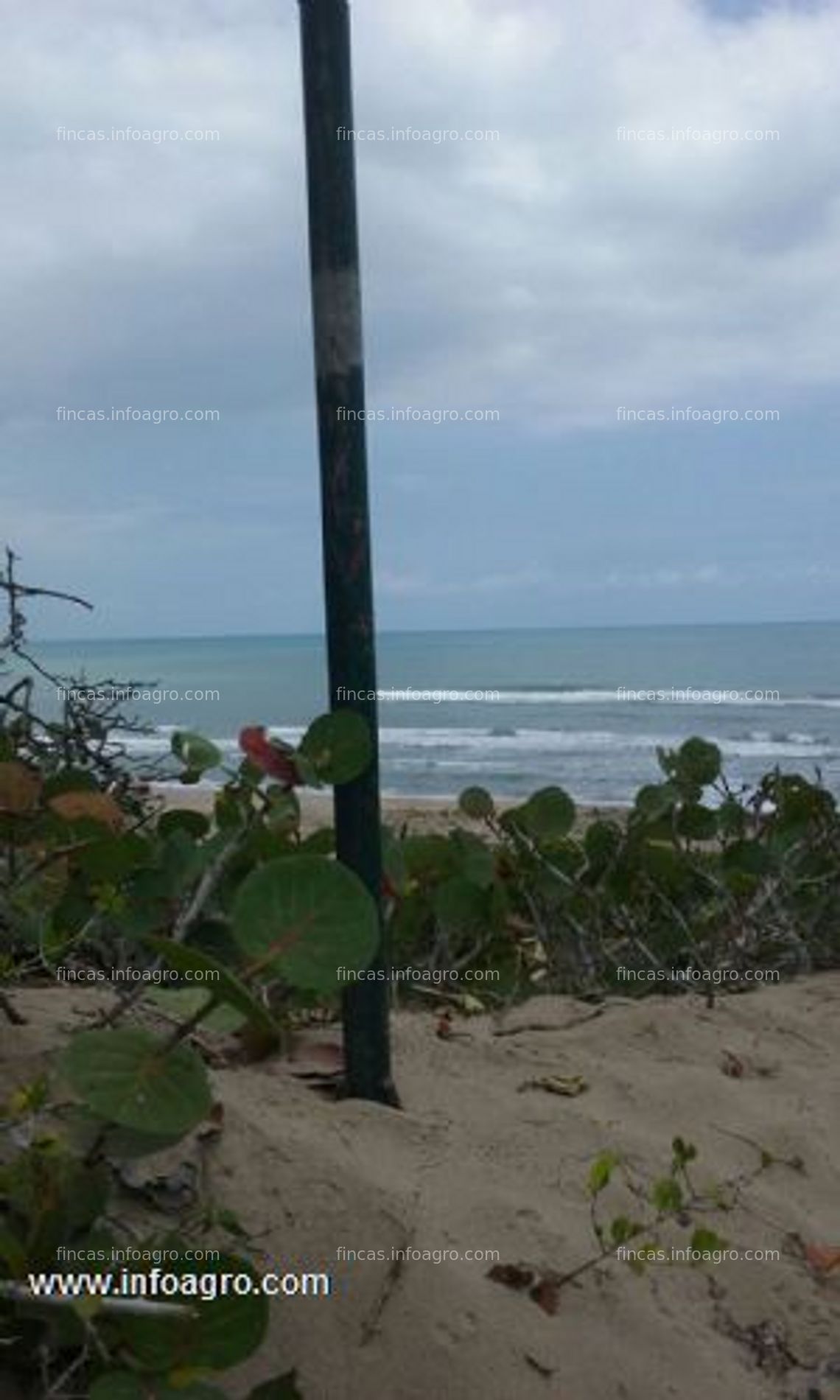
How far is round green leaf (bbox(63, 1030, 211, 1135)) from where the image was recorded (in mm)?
1355

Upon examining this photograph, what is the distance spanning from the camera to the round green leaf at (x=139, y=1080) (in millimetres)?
1355

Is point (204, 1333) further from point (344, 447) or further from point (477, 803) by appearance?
point (477, 803)

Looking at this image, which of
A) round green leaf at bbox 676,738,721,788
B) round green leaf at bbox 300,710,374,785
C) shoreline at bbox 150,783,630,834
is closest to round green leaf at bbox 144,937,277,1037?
round green leaf at bbox 300,710,374,785

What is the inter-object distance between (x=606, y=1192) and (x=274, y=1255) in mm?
546

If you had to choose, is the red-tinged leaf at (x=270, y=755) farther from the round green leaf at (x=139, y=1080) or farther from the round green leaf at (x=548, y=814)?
the round green leaf at (x=548, y=814)

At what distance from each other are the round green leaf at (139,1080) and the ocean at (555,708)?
1.46 meters

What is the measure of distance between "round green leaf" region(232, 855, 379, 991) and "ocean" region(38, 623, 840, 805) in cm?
145

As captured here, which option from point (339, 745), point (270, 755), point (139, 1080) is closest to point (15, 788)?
point (270, 755)

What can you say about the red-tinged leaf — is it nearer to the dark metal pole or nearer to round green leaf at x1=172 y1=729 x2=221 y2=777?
the dark metal pole

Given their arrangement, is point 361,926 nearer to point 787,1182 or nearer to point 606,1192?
point 606,1192

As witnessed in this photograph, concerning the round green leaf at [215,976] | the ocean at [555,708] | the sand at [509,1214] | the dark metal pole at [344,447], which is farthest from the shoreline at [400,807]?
the round green leaf at [215,976]

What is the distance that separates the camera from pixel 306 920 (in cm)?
144

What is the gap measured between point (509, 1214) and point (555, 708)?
31.0m

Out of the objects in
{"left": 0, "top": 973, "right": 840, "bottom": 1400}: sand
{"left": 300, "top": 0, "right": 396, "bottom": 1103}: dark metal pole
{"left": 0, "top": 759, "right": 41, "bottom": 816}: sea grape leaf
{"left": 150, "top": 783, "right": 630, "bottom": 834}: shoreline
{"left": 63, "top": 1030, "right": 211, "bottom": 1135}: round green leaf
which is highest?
{"left": 300, "top": 0, "right": 396, "bottom": 1103}: dark metal pole
